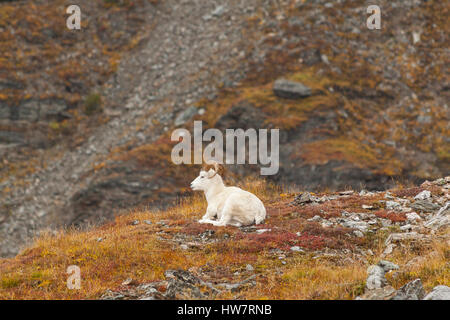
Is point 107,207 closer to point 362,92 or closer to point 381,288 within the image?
point 362,92

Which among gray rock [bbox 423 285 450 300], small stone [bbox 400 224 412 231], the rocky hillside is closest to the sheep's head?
the rocky hillside

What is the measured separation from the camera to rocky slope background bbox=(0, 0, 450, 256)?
31422mm

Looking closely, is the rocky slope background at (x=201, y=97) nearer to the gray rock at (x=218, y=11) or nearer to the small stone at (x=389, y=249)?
the gray rock at (x=218, y=11)

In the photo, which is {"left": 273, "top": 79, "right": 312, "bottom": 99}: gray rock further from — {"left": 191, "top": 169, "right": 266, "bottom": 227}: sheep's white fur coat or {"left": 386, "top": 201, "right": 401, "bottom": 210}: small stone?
{"left": 191, "top": 169, "right": 266, "bottom": 227}: sheep's white fur coat

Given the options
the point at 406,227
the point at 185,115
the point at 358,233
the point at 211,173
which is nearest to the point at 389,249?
the point at 358,233

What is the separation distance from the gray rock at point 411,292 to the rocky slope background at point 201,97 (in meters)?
20.3

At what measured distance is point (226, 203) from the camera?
→ 13492 mm

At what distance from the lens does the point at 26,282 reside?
33.4 feet

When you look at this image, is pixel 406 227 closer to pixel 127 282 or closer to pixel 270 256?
pixel 270 256

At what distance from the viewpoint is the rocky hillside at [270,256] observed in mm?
8688

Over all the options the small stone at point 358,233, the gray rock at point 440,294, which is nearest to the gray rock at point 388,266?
the gray rock at point 440,294

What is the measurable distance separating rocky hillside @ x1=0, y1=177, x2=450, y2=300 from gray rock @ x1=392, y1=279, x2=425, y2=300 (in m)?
0.02
